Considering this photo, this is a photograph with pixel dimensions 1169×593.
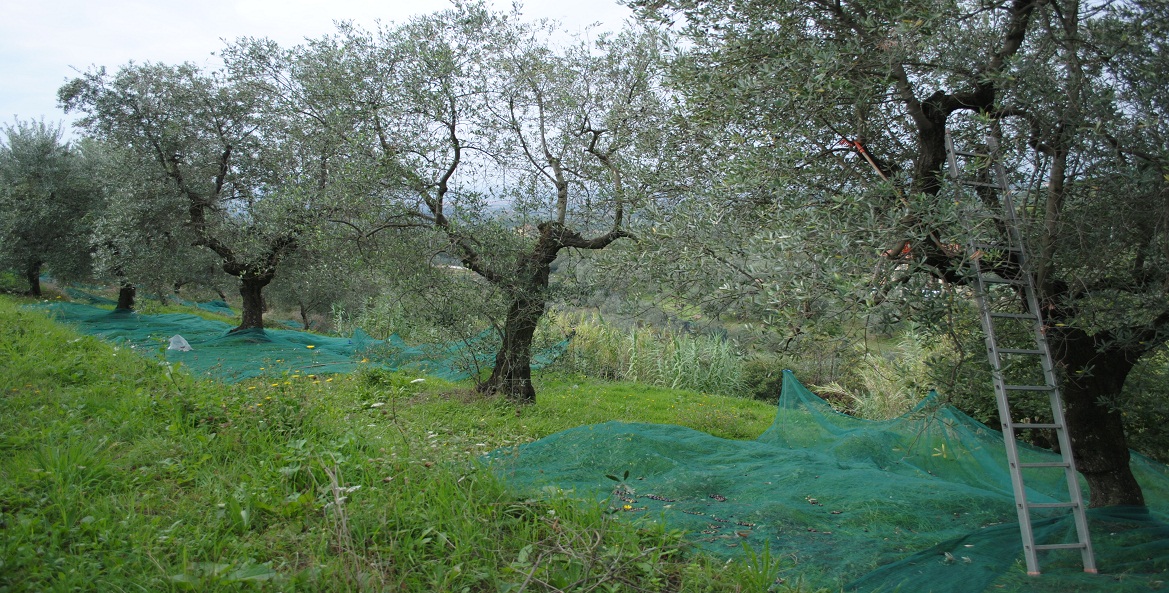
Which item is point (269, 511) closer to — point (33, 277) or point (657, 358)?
point (657, 358)

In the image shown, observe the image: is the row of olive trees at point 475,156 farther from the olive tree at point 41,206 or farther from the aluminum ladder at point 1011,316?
the olive tree at point 41,206

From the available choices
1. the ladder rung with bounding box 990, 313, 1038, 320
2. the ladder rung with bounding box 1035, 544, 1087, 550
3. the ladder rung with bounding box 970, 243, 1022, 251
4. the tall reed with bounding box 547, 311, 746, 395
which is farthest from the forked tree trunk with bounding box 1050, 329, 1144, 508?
the tall reed with bounding box 547, 311, 746, 395

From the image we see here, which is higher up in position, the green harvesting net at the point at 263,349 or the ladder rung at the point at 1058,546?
the green harvesting net at the point at 263,349

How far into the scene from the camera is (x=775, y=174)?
14.4 feet

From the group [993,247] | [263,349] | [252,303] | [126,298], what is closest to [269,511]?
[993,247]

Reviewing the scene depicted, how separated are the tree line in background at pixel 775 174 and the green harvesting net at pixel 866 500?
3.19 ft

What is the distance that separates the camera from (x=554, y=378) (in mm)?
12156

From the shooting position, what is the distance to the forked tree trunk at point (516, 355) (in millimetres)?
8820

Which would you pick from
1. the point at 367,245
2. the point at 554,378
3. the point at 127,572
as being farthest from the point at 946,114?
the point at 554,378

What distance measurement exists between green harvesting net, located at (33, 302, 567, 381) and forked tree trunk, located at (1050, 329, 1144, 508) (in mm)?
6268

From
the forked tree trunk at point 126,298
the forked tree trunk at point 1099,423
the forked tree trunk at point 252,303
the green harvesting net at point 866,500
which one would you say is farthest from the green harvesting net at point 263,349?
the forked tree trunk at point 1099,423

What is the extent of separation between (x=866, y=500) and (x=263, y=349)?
1130 cm

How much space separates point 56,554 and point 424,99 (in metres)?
6.20

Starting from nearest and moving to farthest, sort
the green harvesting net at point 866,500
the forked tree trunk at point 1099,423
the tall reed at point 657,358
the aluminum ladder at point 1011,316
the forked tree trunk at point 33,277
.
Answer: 1. the green harvesting net at point 866,500
2. the aluminum ladder at point 1011,316
3. the forked tree trunk at point 1099,423
4. the tall reed at point 657,358
5. the forked tree trunk at point 33,277
